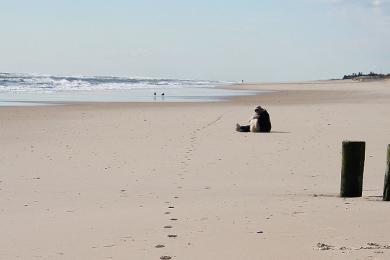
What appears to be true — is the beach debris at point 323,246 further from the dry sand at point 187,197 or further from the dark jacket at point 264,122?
the dark jacket at point 264,122

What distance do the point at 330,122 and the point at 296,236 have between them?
13.2 meters

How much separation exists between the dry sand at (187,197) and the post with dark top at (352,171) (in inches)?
8.0

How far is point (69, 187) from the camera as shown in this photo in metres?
8.12

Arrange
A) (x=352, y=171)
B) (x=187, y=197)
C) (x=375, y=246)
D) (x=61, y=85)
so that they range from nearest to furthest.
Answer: (x=375, y=246) → (x=352, y=171) → (x=187, y=197) → (x=61, y=85)

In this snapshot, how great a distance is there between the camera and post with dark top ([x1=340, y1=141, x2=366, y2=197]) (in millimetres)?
7191

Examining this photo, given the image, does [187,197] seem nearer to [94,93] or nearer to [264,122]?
[264,122]

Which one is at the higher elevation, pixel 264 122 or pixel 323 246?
pixel 264 122

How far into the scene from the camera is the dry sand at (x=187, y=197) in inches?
201

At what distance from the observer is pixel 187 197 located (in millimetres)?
7352

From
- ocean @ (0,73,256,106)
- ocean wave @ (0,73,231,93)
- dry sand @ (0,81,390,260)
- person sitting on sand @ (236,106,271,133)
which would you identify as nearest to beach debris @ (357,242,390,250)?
dry sand @ (0,81,390,260)

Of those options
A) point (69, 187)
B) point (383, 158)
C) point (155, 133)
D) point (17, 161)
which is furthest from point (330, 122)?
point (69, 187)

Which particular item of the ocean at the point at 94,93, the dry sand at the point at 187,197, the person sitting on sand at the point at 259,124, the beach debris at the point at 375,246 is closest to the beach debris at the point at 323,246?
the dry sand at the point at 187,197

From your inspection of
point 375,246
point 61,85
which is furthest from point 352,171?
point 61,85

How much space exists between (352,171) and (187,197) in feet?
6.47
